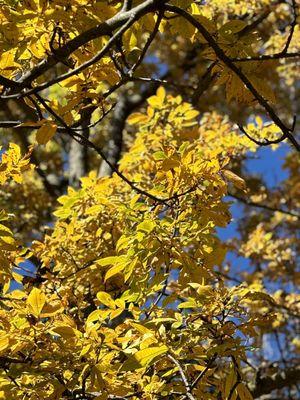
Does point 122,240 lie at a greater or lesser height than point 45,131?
lesser

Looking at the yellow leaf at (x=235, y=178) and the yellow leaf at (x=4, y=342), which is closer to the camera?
the yellow leaf at (x=4, y=342)

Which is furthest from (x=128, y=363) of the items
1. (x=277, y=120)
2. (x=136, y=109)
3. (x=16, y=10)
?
(x=136, y=109)

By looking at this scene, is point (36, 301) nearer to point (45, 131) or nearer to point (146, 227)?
point (146, 227)

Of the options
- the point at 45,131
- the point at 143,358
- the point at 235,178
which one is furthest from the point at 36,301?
the point at 235,178

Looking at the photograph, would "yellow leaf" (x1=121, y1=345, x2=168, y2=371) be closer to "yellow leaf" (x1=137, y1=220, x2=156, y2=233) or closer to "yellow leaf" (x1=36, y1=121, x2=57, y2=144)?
"yellow leaf" (x1=137, y1=220, x2=156, y2=233)

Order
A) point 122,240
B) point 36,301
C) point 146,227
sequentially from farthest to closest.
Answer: point 122,240 < point 146,227 < point 36,301

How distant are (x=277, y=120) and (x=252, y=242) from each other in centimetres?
426

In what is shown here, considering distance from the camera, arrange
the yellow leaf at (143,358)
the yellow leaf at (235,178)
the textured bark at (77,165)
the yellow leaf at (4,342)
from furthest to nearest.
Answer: the textured bark at (77,165) → the yellow leaf at (235,178) → the yellow leaf at (4,342) → the yellow leaf at (143,358)

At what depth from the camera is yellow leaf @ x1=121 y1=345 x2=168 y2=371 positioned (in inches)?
67.3

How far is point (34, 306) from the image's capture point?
1.86 metres

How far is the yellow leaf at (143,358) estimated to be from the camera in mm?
1710

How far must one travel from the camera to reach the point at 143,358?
1.74 m

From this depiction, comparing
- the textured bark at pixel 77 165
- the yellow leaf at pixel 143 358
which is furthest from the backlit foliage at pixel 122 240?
the textured bark at pixel 77 165

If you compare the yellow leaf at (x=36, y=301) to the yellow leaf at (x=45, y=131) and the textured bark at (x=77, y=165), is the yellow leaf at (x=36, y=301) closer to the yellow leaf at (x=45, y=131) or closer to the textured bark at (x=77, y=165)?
the yellow leaf at (x=45, y=131)
